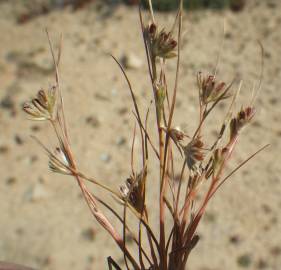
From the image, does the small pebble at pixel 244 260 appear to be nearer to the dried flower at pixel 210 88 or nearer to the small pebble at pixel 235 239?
the small pebble at pixel 235 239

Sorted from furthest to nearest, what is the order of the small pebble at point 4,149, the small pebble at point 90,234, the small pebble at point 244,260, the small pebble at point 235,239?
1. the small pebble at point 4,149
2. the small pebble at point 90,234
3. the small pebble at point 235,239
4. the small pebble at point 244,260

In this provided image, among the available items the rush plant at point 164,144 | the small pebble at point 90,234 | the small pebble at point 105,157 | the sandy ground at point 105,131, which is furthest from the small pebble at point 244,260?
the rush plant at point 164,144

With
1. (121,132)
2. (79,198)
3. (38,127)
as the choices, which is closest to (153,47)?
(79,198)

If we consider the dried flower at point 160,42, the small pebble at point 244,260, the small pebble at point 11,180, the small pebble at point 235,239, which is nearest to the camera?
the dried flower at point 160,42

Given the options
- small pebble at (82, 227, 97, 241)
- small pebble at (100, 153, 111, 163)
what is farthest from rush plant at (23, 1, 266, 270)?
small pebble at (100, 153, 111, 163)

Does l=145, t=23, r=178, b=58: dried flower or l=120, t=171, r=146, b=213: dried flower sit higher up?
l=145, t=23, r=178, b=58: dried flower

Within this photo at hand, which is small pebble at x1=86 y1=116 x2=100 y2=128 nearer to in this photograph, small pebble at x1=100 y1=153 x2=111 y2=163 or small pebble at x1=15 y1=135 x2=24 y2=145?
small pebble at x1=100 y1=153 x2=111 y2=163
